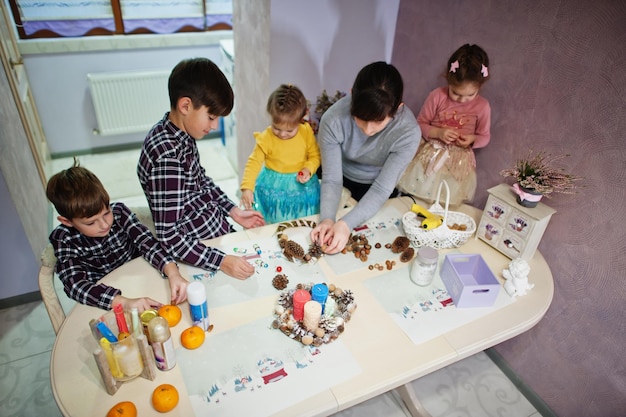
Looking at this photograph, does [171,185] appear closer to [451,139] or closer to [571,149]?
[451,139]

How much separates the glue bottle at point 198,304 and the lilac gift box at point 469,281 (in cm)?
76

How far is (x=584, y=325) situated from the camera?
5.32ft

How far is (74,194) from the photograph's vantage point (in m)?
1.24

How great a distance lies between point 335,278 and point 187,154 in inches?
25.3

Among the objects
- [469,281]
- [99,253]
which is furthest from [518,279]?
→ [99,253]

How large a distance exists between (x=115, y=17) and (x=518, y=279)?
11.1 feet

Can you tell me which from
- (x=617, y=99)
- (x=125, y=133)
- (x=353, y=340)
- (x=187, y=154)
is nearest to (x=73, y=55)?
(x=125, y=133)

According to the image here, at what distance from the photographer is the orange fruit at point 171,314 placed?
3.95ft

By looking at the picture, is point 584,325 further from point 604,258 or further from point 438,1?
point 438,1

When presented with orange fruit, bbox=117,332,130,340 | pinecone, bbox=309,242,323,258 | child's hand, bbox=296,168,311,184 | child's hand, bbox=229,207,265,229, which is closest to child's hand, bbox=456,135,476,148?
child's hand, bbox=296,168,311,184

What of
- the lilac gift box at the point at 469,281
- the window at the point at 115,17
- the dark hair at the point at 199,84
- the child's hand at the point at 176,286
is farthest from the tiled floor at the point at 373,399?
the window at the point at 115,17

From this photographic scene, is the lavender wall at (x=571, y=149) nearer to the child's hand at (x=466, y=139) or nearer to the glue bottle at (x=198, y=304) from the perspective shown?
the child's hand at (x=466, y=139)

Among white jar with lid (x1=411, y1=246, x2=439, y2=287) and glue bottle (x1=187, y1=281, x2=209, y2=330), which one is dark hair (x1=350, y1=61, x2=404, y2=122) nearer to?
white jar with lid (x1=411, y1=246, x2=439, y2=287)

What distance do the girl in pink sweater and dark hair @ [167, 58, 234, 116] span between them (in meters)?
0.88
